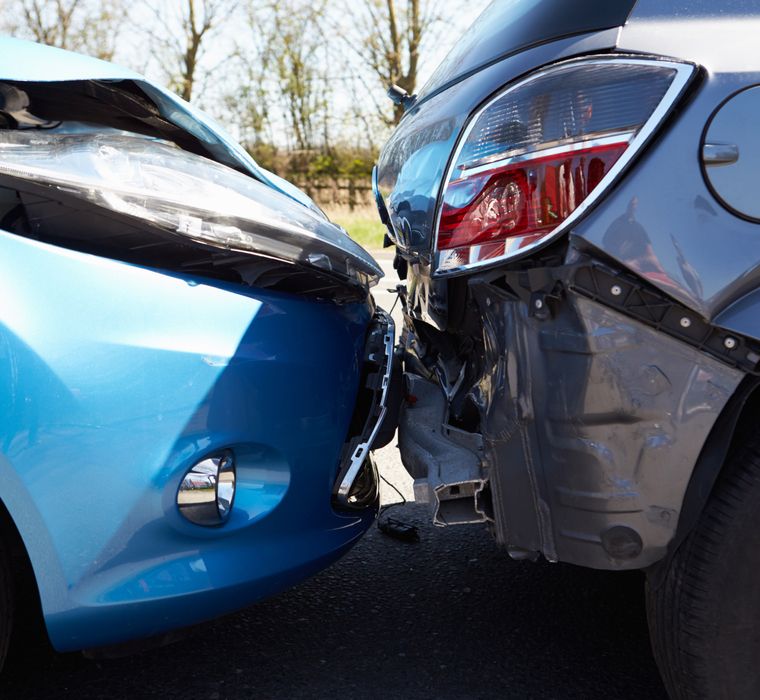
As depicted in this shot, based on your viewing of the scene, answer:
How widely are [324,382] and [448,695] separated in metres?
0.79

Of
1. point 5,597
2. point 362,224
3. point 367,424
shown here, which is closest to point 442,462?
point 367,424

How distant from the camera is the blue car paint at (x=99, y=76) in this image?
1.86m

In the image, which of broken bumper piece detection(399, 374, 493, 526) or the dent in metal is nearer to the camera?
the dent in metal

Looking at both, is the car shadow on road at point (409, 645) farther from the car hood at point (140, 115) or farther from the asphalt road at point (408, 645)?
the car hood at point (140, 115)

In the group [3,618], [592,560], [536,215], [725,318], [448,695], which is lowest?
[448,695]

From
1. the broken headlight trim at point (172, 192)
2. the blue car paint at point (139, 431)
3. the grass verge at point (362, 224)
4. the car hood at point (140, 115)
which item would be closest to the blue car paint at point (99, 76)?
the car hood at point (140, 115)

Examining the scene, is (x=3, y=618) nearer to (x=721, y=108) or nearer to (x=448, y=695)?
(x=448, y=695)

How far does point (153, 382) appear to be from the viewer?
1.61 m

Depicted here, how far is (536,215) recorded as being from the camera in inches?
60.0

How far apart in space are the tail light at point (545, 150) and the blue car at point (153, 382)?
1.36 ft

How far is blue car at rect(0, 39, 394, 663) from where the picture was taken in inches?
61.6

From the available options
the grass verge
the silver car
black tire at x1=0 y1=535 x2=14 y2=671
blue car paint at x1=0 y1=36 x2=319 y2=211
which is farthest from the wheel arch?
the grass verge

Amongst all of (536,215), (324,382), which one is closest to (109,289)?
(324,382)

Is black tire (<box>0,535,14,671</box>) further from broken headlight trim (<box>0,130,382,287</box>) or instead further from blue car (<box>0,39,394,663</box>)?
broken headlight trim (<box>0,130,382,287</box>)
